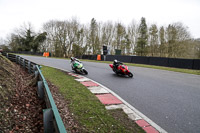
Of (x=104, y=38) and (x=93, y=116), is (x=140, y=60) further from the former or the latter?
(x=104, y=38)

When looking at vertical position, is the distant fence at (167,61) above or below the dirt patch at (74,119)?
above

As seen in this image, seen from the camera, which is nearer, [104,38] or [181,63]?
[181,63]

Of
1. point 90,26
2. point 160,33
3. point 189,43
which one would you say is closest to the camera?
point 189,43

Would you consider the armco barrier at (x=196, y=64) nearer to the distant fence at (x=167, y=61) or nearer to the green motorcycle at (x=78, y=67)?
the distant fence at (x=167, y=61)

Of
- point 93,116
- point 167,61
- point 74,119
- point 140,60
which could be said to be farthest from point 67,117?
point 140,60

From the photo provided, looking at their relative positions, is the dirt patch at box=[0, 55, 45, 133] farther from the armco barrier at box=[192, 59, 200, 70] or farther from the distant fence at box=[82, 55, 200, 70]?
the distant fence at box=[82, 55, 200, 70]

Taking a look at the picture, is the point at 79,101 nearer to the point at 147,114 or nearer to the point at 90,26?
the point at 147,114

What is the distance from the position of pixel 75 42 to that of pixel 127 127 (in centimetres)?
3972

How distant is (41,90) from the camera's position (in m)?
4.05

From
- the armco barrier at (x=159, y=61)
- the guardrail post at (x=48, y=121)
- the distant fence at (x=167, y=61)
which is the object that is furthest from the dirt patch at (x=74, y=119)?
the armco barrier at (x=159, y=61)

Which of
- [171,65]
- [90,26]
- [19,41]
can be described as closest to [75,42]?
[90,26]

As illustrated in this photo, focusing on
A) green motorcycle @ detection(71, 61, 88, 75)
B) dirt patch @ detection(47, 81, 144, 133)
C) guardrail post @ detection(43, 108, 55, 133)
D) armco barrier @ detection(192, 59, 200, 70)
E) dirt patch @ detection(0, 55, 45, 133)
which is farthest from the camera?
armco barrier @ detection(192, 59, 200, 70)

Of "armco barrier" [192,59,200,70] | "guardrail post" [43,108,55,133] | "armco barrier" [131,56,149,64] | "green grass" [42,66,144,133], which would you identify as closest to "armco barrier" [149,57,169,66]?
"armco barrier" [131,56,149,64]

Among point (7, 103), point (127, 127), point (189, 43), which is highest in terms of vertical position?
point (189, 43)
